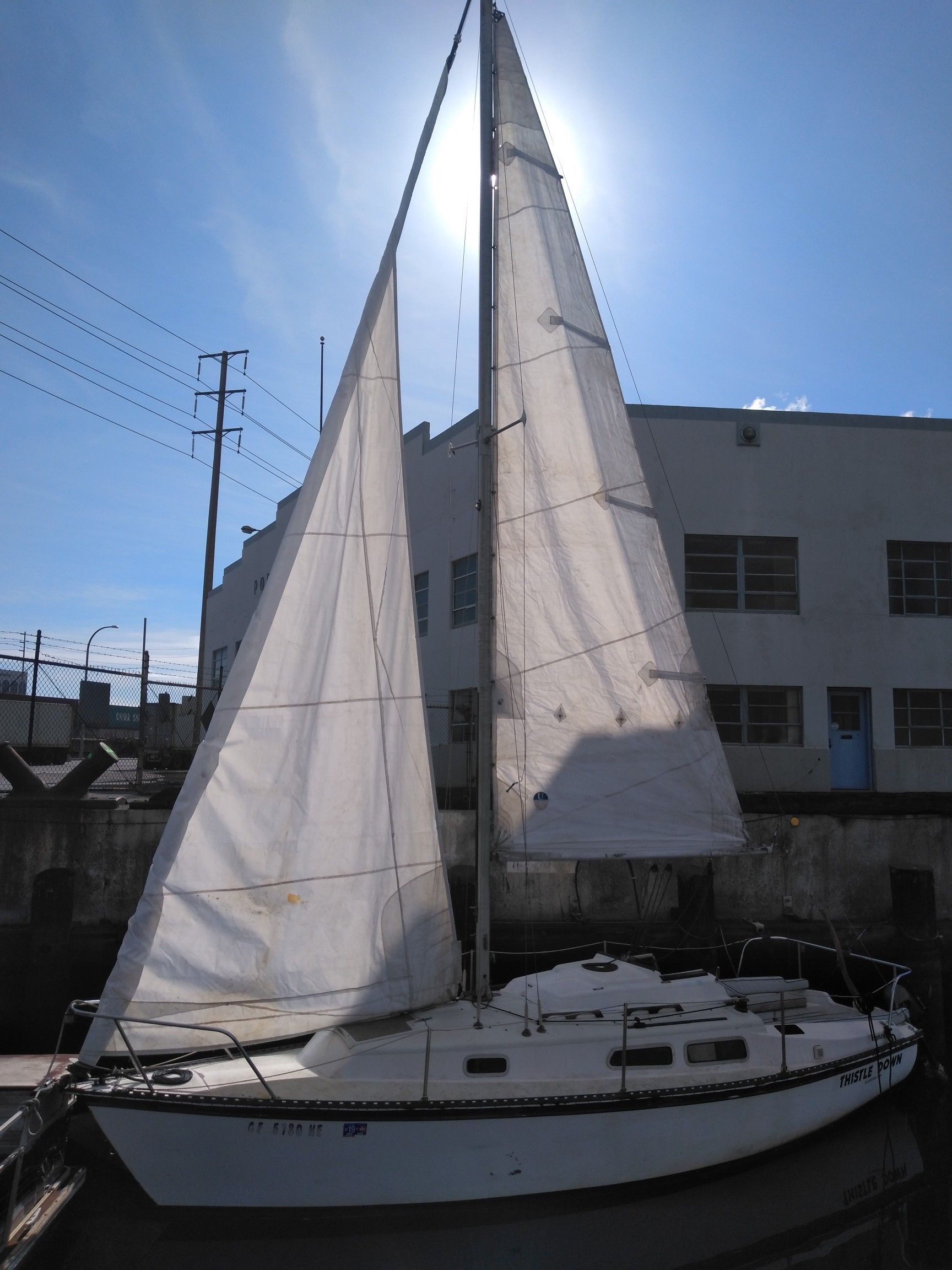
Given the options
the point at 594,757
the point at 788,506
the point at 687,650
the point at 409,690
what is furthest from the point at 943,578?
the point at 409,690

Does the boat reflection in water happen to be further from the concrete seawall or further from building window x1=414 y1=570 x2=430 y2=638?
building window x1=414 y1=570 x2=430 y2=638

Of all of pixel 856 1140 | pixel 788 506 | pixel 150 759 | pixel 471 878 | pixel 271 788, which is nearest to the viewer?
pixel 271 788

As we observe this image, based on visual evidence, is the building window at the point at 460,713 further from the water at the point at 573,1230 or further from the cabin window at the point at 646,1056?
the water at the point at 573,1230

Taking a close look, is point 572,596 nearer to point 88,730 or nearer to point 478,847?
point 478,847

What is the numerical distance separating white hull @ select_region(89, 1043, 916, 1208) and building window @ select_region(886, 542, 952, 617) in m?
14.3

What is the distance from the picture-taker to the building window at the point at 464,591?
20078mm

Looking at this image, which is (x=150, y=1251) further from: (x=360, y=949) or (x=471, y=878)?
(x=471, y=878)

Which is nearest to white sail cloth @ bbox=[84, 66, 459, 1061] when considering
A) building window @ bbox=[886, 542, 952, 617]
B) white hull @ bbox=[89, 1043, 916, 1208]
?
white hull @ bbox=[89, 1043, 916, 1208]

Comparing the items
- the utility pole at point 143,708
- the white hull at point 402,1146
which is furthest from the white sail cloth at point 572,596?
the utility pole at point 143,708

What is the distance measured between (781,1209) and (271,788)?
20.1 ft

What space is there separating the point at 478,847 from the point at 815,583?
13.3 metres

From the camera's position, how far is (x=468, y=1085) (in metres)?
7.25

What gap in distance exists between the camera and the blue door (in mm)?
18828

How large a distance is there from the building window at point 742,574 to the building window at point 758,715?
182cm
